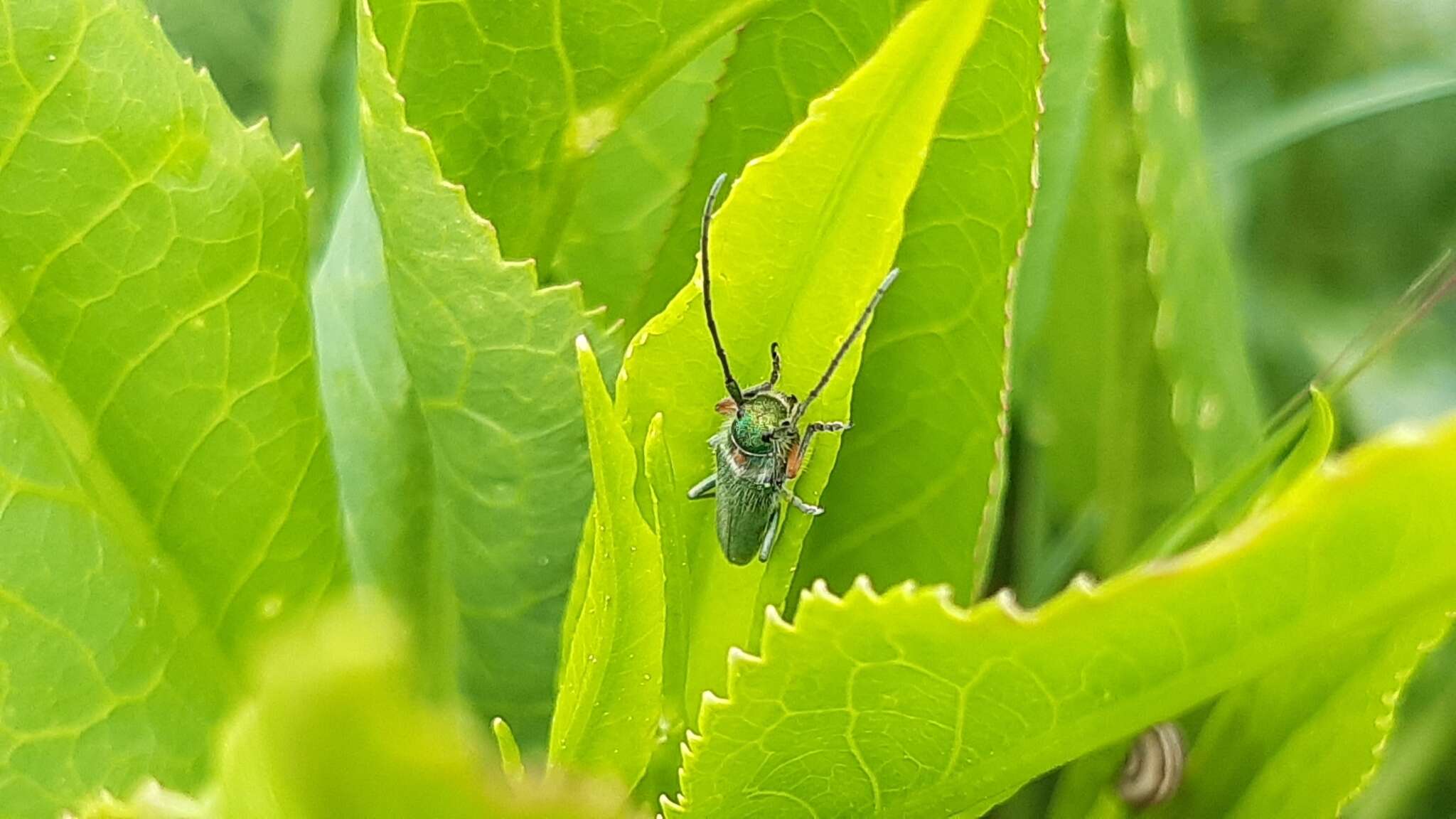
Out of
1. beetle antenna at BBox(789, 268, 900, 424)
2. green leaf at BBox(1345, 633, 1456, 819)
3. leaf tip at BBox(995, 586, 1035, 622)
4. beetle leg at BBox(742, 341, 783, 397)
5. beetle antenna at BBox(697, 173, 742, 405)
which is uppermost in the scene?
beetle antenna at BBox(697, 173, 742, 405)

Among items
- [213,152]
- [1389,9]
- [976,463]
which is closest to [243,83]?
[213,152]

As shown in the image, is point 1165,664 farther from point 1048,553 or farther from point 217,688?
point 1048,553

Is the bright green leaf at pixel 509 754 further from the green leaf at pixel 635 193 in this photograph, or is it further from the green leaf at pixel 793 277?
the green leaf at pixel 635 193

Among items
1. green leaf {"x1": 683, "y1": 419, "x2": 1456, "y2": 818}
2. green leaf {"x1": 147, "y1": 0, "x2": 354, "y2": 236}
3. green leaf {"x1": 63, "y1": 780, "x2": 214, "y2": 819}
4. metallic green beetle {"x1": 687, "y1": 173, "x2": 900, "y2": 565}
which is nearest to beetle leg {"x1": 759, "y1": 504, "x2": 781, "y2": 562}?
metallic green beetle {"x1": 687, "y1": 173, "x2": 900, "y2": 565}

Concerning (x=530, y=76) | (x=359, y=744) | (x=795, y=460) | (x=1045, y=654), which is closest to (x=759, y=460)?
(x=795, y=460)

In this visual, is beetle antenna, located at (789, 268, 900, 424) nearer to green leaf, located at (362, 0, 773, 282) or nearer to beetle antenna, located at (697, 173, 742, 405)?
beetle antenna, located at (697, 173, 742, 405)

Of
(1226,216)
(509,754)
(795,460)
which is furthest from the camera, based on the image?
(1226,216)

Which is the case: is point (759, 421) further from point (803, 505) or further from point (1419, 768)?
point (1419, 768)
